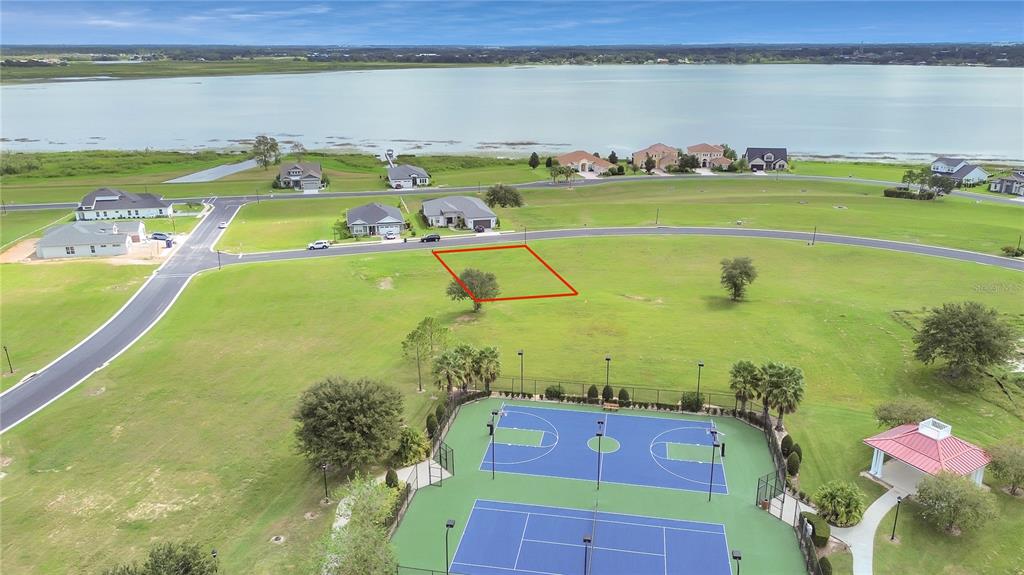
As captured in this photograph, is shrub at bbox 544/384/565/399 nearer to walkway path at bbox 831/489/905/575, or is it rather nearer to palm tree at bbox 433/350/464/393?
palm tree at bbox 433/350/464/393

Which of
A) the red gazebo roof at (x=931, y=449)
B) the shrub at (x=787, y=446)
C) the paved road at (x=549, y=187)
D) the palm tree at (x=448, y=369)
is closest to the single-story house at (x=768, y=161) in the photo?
the paved road at (x=549, y=187)

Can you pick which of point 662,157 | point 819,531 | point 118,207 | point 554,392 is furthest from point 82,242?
point 662,157

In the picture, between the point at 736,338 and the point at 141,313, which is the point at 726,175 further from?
the point at 141,313

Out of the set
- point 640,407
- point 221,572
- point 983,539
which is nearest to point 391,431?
point 221,572

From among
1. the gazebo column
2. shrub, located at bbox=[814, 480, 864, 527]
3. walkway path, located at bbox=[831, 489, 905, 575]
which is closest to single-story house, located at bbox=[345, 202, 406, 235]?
the gazebo column

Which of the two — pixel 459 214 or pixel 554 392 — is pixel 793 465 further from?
pixel 459 214

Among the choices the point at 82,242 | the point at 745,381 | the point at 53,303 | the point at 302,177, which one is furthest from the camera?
the point at 302,177
